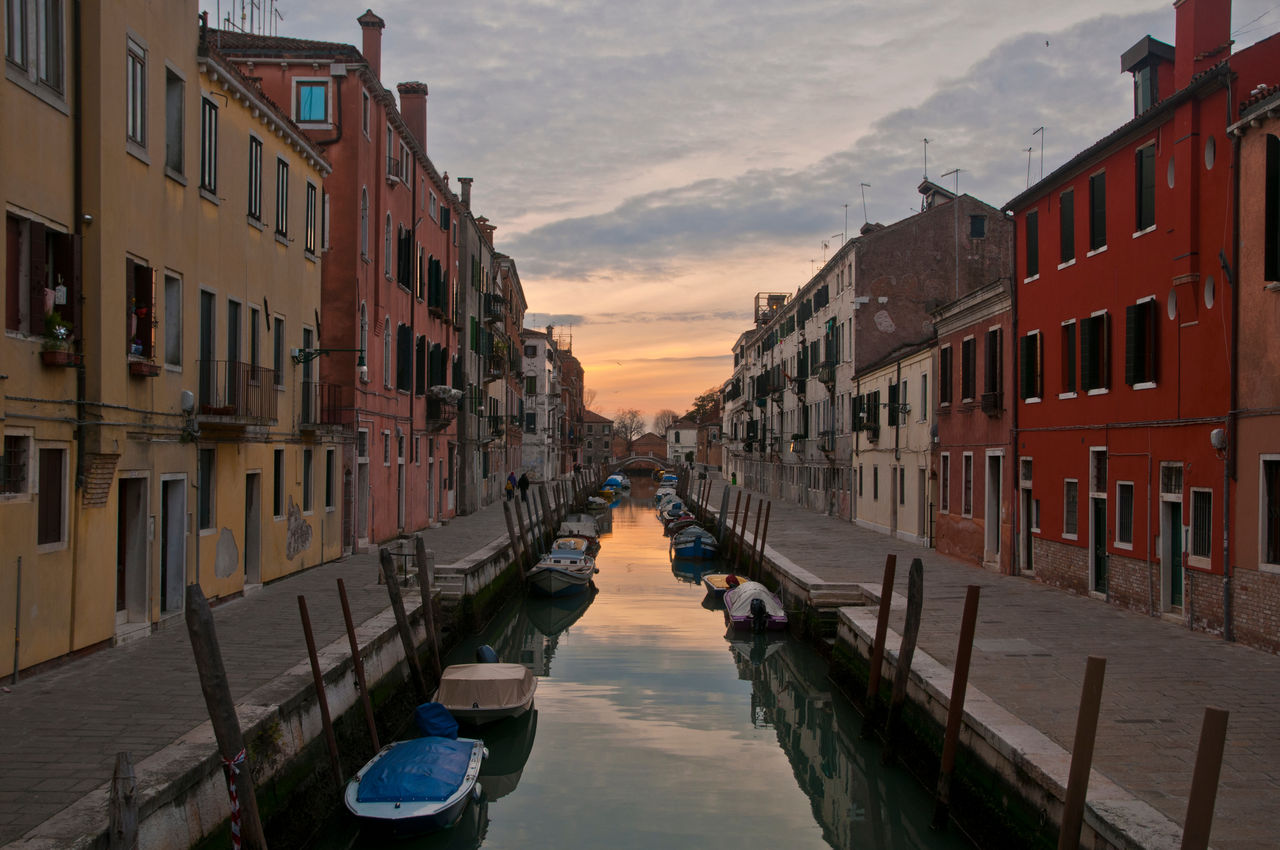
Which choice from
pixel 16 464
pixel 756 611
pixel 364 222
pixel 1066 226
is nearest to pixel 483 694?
pixel 16 464

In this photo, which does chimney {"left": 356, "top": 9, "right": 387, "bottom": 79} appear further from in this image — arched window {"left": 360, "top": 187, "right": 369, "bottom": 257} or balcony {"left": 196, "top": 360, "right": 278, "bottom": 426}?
balcony {"left": 196, "top": 360, "right": 278, "bottom": 426}

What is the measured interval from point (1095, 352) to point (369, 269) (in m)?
16.0

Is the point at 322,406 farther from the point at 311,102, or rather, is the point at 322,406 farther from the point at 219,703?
the point at 219,703

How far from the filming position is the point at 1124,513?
17266 mm

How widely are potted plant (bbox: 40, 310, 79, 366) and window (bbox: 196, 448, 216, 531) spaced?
13.9ft

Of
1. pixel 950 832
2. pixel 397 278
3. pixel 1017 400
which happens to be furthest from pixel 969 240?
pixel 950 832

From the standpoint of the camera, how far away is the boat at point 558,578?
92.2 feet

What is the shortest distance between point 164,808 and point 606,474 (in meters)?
106

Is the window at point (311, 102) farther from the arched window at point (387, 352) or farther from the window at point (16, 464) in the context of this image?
the window at point (16, 464)

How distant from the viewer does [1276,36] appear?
1384 cm

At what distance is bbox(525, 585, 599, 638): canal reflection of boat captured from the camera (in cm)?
2467

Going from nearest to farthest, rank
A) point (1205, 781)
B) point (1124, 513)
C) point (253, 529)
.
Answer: point (1205, 781), point (1124, 513), point (253, 529)

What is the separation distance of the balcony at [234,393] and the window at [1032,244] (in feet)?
46.1

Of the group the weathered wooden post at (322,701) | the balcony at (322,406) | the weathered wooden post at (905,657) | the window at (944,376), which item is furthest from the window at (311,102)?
the weathered wooden post at (905,657)
